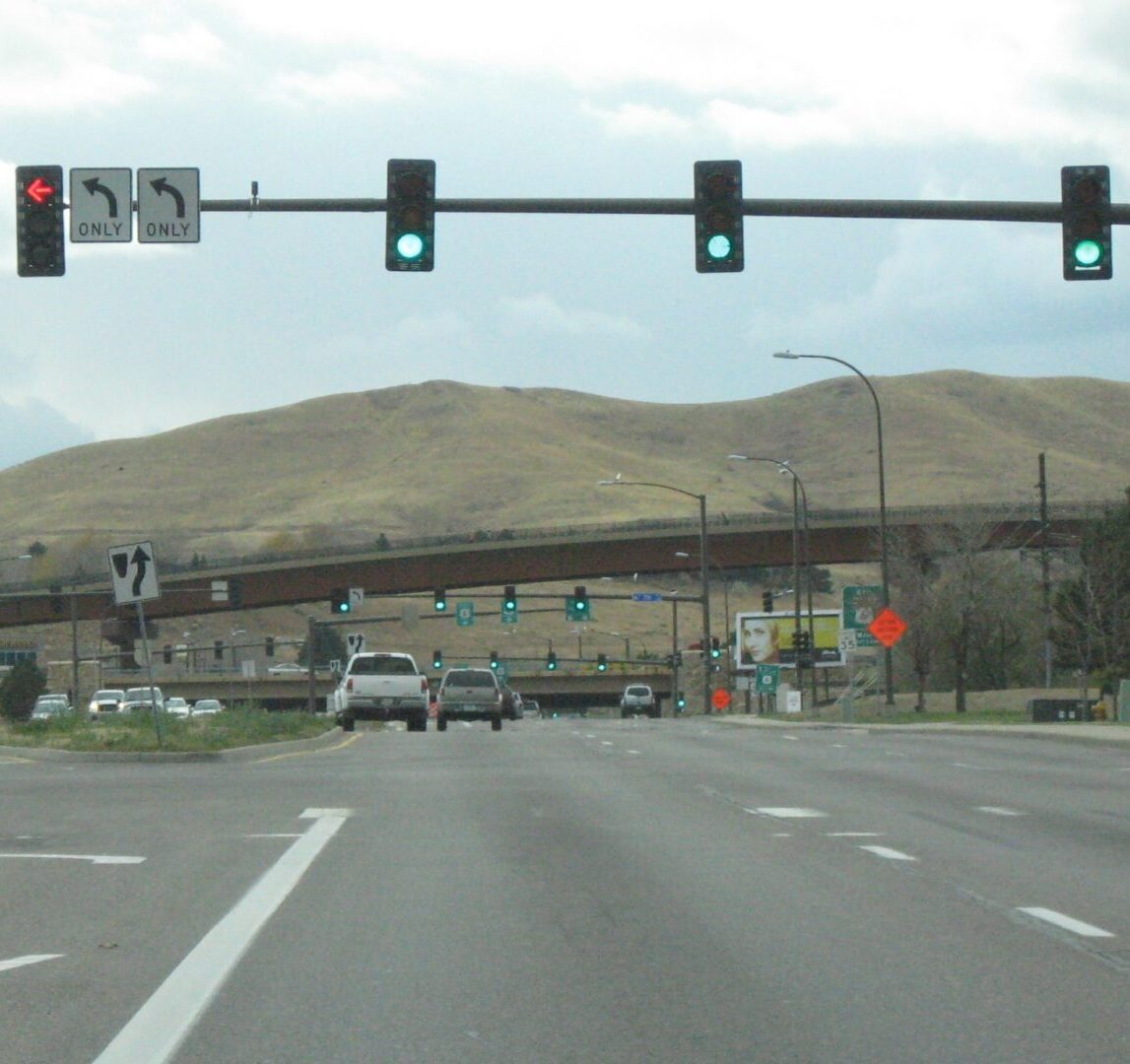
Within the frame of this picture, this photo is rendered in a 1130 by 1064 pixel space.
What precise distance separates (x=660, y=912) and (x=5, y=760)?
73.9ft

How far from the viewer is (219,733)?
116 feet

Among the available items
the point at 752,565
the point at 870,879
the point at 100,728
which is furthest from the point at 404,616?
the point at 870,879

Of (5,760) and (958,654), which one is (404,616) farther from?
(5,760)

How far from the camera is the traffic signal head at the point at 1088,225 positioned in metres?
21.0

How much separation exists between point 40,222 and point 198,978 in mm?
13795

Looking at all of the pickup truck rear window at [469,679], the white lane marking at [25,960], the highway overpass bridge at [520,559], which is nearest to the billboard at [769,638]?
the highway overpass bridge at [520,559]

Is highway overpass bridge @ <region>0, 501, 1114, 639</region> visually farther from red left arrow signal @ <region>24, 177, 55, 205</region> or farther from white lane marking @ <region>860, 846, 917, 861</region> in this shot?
white lane marking @ <region>860, 846, 917, 861</region>

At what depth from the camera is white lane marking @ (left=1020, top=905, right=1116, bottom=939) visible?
1027 cm

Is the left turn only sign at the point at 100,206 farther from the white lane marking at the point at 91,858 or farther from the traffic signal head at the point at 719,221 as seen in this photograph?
the white lane marking at the point at 91,858

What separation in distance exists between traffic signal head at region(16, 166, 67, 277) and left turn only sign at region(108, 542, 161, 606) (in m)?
9.77

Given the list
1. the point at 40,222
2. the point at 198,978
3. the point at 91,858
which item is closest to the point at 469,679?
the point at 40,222

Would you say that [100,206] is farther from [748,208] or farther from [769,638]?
[769,638]

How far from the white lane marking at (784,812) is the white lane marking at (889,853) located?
3.11 meters

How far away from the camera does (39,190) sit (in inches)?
826
